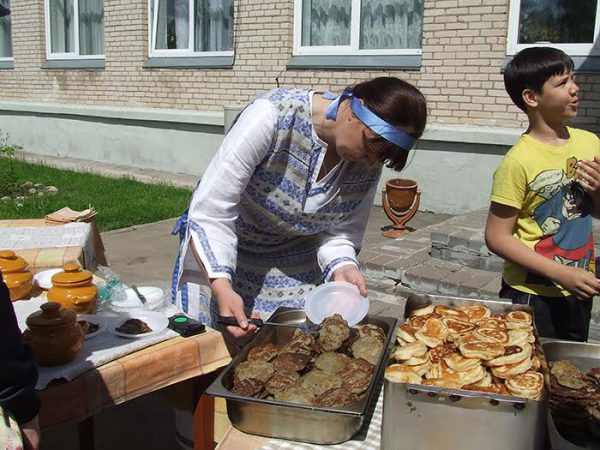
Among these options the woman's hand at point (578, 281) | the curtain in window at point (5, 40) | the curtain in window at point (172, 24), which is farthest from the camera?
the curtain in window at point (5, 40)

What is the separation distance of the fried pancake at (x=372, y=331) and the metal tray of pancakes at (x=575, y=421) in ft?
1.34

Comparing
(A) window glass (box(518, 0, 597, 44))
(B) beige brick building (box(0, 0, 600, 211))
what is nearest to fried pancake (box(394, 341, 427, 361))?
(B) beige brick building (box(0, 0, 600, 211))

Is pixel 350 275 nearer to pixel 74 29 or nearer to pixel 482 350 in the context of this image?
pixel 482 350

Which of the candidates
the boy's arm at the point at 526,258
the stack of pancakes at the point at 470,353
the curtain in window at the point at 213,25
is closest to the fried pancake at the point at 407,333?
the stack of pancakes at the point at 470,353

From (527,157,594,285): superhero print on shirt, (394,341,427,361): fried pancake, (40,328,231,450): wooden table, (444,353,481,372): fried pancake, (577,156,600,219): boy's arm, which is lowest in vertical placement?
(40,328,231,450): wooden table

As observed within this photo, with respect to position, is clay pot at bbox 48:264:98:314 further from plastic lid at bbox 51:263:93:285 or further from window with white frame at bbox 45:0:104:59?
window with white frame at bbox 45:0:104:59

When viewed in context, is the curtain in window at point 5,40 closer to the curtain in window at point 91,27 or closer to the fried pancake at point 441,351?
the curtain in window at point 91,27

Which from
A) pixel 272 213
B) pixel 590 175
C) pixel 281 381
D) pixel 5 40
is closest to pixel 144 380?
pixel 281 381

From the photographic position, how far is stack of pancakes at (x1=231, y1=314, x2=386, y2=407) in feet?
4.96

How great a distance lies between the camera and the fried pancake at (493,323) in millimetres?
1630

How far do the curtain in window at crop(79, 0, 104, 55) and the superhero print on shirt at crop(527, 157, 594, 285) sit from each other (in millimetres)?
9685

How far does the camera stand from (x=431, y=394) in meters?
1.28

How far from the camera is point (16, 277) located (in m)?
2.30

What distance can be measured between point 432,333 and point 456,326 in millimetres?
93
